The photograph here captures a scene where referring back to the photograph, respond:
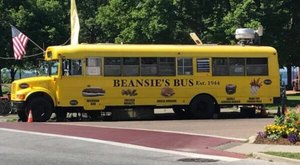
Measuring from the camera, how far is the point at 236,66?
2438 cm

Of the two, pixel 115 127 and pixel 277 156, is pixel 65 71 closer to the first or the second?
pixel 115 127

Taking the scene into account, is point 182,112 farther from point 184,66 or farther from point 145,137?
point 145,137

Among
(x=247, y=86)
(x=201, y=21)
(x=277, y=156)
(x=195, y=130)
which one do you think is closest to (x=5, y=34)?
(x=201, y=21)

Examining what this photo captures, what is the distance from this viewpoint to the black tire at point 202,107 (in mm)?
24000

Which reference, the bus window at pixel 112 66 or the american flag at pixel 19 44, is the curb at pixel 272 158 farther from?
the american flag at pixel 19 44

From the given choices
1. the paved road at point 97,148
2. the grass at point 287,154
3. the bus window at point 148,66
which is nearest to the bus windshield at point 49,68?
the bus window at point 148,66

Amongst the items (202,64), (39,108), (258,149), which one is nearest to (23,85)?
(39,108)

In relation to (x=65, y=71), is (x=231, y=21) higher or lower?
higher

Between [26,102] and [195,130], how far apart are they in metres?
7.33

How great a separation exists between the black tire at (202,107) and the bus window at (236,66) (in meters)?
1.56

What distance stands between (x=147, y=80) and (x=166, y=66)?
1.02m

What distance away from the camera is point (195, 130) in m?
18.8

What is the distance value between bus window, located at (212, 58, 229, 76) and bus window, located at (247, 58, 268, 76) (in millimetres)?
1028

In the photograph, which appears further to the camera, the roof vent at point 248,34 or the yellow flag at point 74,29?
the yellow flag at point 74,29
